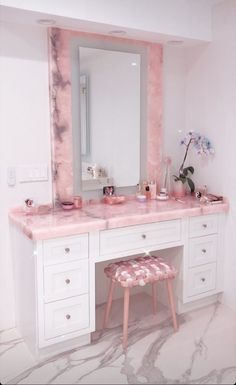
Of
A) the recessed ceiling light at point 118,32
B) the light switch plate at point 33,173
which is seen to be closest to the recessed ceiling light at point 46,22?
the recessed ceiling light at point 118,32

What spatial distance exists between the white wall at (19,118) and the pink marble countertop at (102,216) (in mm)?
183

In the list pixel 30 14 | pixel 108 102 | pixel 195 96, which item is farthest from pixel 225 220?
pixel 30 14

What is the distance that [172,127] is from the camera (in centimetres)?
325

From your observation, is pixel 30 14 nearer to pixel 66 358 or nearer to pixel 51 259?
pixel 51 259

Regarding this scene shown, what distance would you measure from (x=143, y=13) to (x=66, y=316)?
2.03 m

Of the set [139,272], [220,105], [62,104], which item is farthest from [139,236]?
[220,105]

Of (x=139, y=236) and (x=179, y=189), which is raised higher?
(x=179, y=189)

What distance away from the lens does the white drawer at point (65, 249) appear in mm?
2240

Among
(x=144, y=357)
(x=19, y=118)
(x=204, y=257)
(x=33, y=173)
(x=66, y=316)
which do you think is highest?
(x=19, y=118)

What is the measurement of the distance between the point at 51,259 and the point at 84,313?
0.44 meters

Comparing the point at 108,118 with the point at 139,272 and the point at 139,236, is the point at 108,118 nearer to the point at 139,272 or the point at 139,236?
the point at 139,236

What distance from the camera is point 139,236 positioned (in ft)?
8.41

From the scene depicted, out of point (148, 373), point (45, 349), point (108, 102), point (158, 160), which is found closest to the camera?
point (148, 373)

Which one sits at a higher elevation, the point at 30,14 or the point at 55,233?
the point at 30,14
